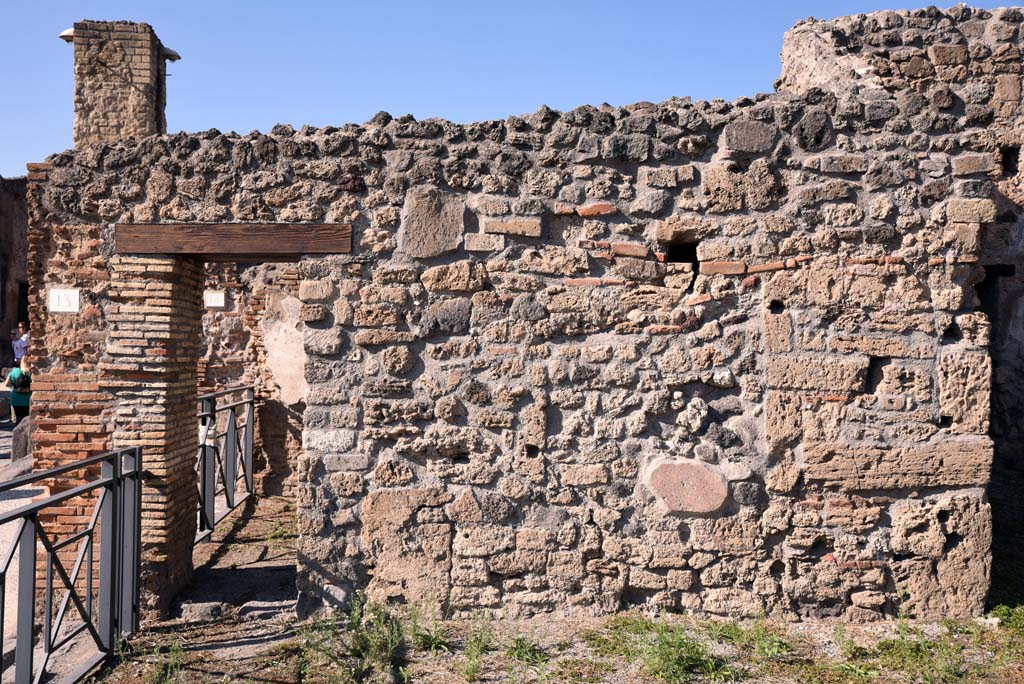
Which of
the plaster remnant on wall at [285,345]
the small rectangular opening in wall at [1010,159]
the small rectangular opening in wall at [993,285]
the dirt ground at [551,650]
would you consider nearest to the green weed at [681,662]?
the dirt ground at [551,650]

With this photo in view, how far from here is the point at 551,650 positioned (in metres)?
4.01

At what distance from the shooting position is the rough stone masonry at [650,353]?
4.34 m

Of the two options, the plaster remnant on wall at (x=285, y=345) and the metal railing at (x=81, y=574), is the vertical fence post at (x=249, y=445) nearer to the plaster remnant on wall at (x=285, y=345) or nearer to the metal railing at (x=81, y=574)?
the plaster remnant on wall at (x=285, y=345)

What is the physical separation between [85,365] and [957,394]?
5291mm

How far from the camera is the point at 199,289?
509 cm

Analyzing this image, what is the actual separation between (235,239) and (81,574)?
7.95 feet

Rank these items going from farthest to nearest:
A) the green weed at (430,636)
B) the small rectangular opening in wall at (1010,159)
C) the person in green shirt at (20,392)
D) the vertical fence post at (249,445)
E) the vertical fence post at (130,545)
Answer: the person in green shirt at (20,392), the vertical fence post at (249,445), the small rectangular opening in wall at (1010,159), the vertical fence post at (130,545), the green weed at (430,636)

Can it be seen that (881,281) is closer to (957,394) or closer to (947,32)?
(957,394)

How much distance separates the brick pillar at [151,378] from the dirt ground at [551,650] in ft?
1.63

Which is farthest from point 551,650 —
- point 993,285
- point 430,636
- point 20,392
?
point 20,392

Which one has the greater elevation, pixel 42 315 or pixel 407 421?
pixel 42 315

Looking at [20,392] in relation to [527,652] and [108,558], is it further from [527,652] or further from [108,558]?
[527,652]

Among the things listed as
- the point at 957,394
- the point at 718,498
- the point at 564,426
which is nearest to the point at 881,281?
the point at 957,394

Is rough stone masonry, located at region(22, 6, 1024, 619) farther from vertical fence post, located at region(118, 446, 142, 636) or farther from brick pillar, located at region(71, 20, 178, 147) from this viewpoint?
brick pillar, located at region(71, 20, 178, 147)
